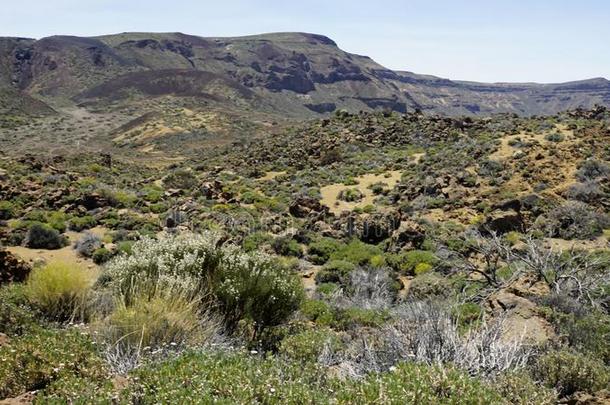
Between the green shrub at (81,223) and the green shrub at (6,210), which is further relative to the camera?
the green shrub at (6,210)

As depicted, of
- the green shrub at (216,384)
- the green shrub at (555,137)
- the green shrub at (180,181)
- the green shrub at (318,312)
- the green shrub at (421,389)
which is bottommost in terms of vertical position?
the green shrub at (180,181)

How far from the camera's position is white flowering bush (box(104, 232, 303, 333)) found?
6.01 metres

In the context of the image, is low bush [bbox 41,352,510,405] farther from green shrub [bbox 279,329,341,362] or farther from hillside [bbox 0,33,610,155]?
hillside [bbox 0,33,610,155]

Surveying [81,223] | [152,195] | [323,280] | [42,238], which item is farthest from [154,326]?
[152,195]

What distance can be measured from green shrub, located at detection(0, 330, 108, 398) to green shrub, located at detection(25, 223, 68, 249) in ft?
37.0

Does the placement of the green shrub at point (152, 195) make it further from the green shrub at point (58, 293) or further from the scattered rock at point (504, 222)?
the green shrub at point (58, 293)

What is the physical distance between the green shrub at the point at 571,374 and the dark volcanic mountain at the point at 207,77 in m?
75.3

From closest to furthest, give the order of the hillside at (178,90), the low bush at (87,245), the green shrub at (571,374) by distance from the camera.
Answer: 1. the green shrub at (571,374)
2. the low bush at (87,245)
3. the hillside at (178,90)

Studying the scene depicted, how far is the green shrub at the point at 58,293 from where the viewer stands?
19.9 ft

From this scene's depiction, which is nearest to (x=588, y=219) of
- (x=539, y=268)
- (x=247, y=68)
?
(x=539, y=268)

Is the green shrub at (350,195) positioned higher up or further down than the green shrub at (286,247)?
higher up

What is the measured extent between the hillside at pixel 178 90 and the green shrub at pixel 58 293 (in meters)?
46.4

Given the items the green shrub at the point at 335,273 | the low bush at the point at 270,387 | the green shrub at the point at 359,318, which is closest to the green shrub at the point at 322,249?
the green shrub at the point at 335,273

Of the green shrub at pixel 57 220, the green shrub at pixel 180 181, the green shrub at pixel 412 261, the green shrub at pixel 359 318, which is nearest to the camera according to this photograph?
the green shrub at pixel 359 318
